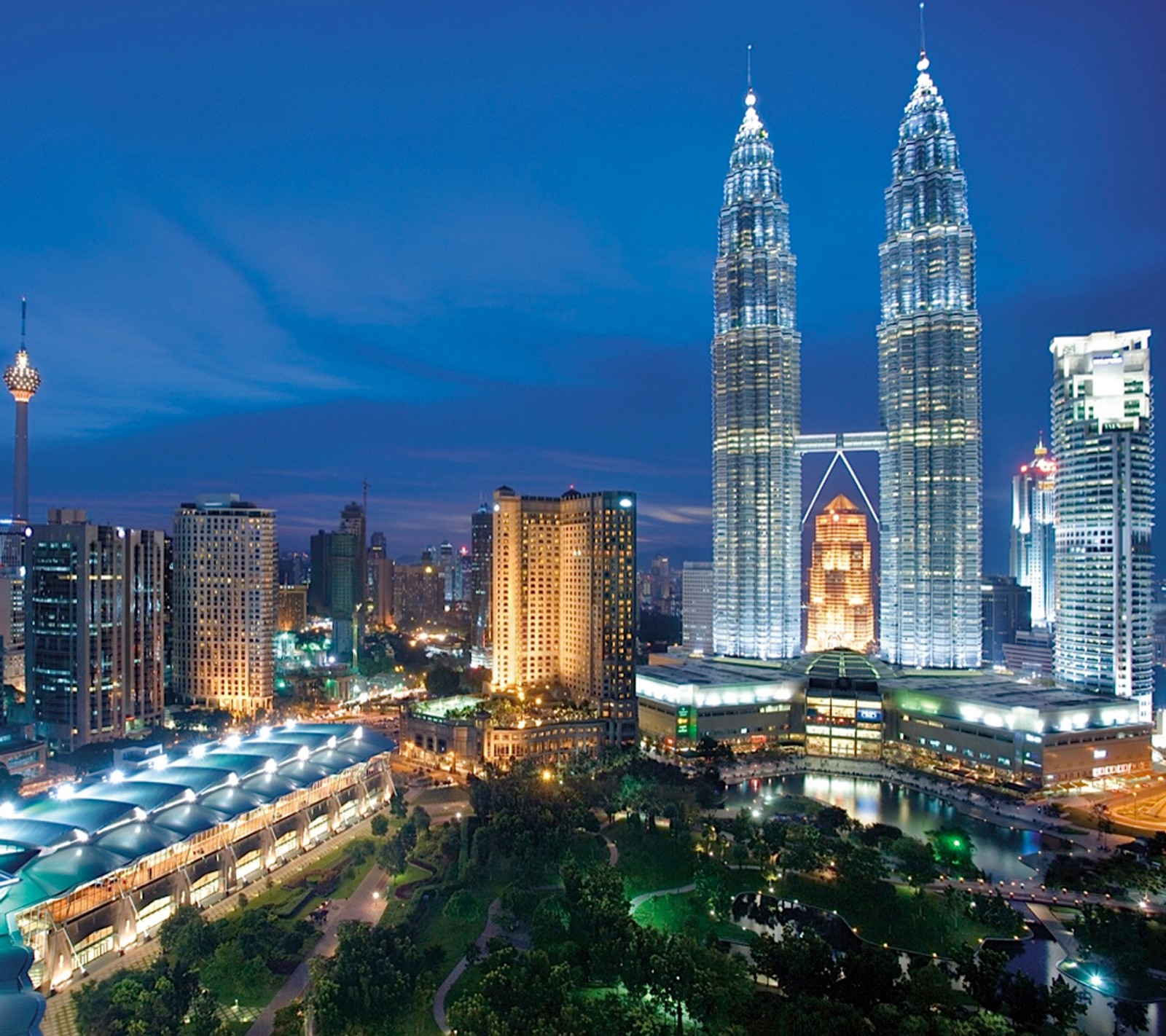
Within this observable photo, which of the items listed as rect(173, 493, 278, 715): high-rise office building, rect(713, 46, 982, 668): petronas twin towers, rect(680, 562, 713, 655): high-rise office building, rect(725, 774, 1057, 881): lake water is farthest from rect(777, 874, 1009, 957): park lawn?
rect(680, 562, 713, 655): high-rise office building

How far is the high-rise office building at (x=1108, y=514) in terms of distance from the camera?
30391 millimetres

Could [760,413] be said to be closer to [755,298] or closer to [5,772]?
[755,298]

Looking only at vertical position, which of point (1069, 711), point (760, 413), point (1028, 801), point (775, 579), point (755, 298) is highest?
point (755, 298)

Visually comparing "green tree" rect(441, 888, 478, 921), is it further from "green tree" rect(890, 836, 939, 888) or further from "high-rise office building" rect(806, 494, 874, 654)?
"high-rise office building" rect(806, 494, 874, 654)

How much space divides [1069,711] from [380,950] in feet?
74.9

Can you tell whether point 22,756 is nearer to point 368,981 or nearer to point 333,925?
point 333,925

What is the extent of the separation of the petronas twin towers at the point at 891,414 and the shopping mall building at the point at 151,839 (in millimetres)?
21133

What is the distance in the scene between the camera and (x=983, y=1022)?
1141cm

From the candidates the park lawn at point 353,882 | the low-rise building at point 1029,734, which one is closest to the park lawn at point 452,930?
the park lawn at point 353,882

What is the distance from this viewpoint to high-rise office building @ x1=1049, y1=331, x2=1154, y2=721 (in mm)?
30391

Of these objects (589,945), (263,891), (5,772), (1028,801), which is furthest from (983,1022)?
(5,772)

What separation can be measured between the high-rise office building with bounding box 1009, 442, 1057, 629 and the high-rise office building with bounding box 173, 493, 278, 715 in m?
40.5

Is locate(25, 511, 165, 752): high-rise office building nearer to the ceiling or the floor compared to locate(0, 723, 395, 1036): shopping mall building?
nearer to the ceiling

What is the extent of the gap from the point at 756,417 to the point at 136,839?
98.8 ft
